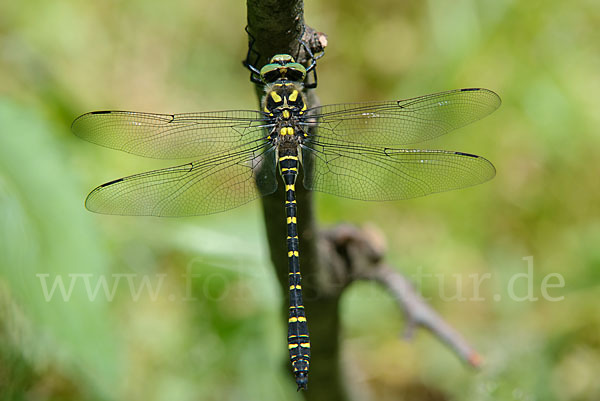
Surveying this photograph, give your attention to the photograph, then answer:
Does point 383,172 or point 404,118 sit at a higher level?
point 404,118

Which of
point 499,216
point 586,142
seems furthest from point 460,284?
point 586,142

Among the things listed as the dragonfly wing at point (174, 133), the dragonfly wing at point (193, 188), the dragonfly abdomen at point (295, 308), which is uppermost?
the dragonfly wing at point (174, 133)

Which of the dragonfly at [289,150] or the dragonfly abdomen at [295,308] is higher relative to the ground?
the dragonfly at [289,150]

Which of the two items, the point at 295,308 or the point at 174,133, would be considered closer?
the point at 295,308

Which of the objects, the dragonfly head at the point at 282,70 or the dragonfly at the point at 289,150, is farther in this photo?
the dragonfly at the point at 289,150

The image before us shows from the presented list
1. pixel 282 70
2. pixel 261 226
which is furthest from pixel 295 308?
pixel 261 226

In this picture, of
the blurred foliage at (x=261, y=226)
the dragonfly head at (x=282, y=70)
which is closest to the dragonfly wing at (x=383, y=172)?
the dragonfly head at (x=282, y=70)

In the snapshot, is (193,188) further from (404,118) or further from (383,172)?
(404,118)

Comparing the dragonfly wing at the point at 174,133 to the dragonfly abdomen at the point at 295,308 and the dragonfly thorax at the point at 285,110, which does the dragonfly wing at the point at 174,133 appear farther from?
the dragonfly abdomen at the point at 295,308
